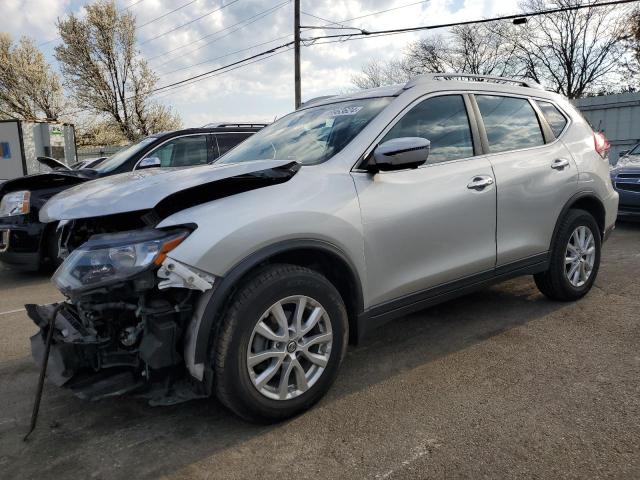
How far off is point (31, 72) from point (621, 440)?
39231mm

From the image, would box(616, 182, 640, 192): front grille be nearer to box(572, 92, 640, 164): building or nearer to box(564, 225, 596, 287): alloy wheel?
box(564, 225, 596, 287): alloy wheel

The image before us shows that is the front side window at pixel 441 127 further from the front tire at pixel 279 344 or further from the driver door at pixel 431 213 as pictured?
the front tire at pixel 279 344

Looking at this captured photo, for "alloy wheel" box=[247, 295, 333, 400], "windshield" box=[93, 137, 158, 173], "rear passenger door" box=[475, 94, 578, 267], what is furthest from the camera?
"windshield" box=[93, 137, 158, 173]

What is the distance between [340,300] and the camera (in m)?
2.80

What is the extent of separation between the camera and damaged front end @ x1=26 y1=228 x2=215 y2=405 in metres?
2.37

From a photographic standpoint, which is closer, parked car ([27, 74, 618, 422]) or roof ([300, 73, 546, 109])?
parked car ([27, 74, 618, 422])

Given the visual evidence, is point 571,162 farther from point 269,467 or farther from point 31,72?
point 31,72

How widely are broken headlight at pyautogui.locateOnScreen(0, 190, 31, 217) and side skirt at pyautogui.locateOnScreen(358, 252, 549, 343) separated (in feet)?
16.4

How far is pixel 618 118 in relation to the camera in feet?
52.6

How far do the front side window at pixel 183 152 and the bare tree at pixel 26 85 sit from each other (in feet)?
104

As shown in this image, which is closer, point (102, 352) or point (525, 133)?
point (102, 352)

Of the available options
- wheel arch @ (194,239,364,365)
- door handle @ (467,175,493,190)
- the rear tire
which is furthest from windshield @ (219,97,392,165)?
the rear tire

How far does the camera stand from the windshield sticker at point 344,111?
3.42 metres

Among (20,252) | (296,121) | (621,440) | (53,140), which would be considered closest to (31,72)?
(53,140)
